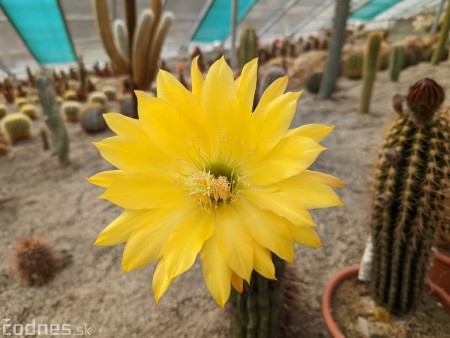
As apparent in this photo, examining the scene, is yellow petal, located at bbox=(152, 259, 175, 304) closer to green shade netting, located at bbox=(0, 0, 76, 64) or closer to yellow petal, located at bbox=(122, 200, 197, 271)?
yellow petal, located at bbox=(122, 200, 197, 271)

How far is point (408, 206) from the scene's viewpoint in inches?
41.1

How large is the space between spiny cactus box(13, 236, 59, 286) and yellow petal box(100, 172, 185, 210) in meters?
1.41

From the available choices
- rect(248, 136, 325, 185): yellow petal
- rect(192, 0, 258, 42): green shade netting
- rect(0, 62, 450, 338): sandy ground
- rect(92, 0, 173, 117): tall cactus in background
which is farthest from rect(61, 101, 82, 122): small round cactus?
rect(192, 0, 258, 42): green shade netting

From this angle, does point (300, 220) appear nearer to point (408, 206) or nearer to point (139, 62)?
point (408, 206)

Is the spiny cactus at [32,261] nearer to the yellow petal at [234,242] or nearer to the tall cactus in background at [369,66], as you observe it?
the yellow petal at [234,242]

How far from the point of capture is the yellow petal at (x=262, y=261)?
60 centimetres

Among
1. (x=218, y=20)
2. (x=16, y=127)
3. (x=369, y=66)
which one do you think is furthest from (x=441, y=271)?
(x=218, y=20)

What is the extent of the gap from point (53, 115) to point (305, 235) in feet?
9.62

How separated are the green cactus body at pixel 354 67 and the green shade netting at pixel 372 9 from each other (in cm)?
704

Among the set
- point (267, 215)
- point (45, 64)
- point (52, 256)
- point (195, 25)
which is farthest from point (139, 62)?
point (45, 64)

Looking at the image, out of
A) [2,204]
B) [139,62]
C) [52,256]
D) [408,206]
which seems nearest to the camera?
[408,206]

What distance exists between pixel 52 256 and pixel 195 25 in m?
9.02

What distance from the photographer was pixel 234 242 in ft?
2.03

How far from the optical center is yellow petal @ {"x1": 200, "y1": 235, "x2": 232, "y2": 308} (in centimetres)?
59
